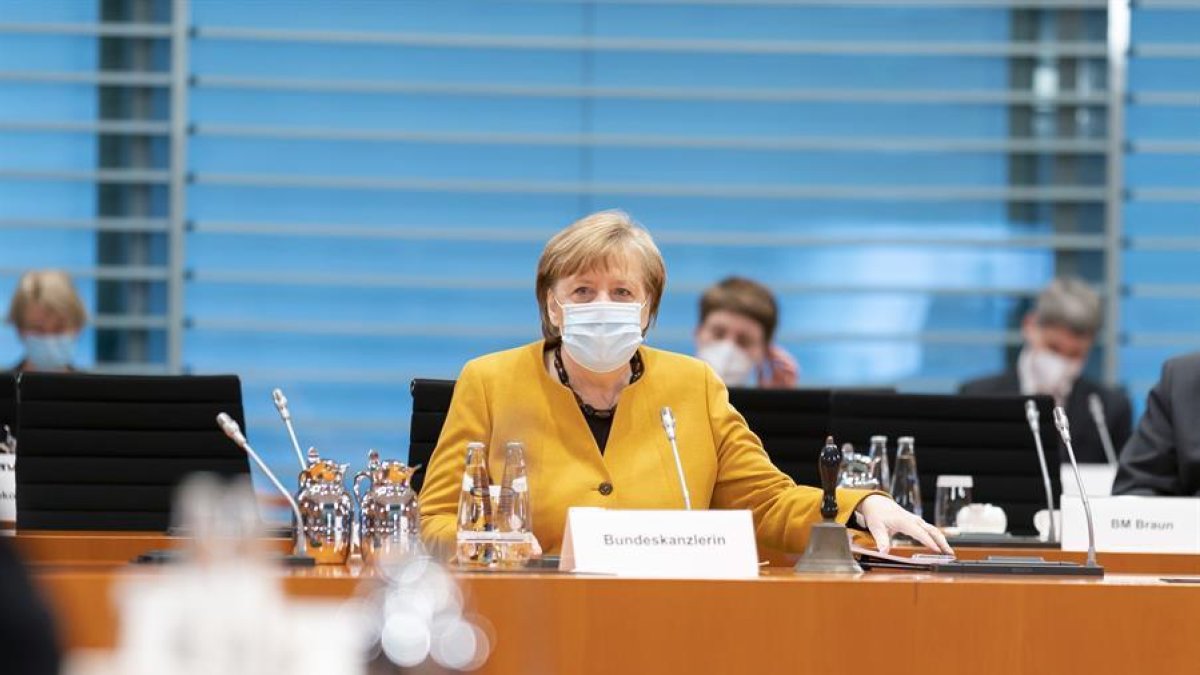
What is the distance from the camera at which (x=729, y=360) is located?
6.70m

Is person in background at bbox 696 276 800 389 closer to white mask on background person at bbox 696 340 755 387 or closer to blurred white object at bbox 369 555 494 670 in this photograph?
white mask on background person at bbox 696 340 755 387

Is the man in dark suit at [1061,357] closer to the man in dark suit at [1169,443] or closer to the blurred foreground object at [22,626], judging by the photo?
the man in dark suit at [1169,443]

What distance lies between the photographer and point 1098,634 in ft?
9.73

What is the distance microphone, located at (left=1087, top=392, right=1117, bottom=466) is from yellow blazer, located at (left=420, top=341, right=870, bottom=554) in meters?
3.01

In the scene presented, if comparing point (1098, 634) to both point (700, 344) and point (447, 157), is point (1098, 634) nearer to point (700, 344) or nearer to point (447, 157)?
point (700, 344)

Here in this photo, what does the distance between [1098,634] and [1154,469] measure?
2.27 meters

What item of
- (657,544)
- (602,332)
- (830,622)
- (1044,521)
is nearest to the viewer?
(830,622)

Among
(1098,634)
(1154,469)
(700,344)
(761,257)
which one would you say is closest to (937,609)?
(1098,634)

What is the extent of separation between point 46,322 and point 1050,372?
3.79 metres

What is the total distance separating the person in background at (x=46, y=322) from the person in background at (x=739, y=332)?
234 centimetres

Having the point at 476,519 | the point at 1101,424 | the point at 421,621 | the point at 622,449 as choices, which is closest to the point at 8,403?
the point at 622,449

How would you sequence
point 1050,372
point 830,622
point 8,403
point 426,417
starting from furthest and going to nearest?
point 1050,372, point 8,403, point 426,417, point 830,622

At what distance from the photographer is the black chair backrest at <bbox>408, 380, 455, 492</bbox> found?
4.62 m

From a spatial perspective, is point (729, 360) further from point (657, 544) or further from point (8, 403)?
point (657, 544)
